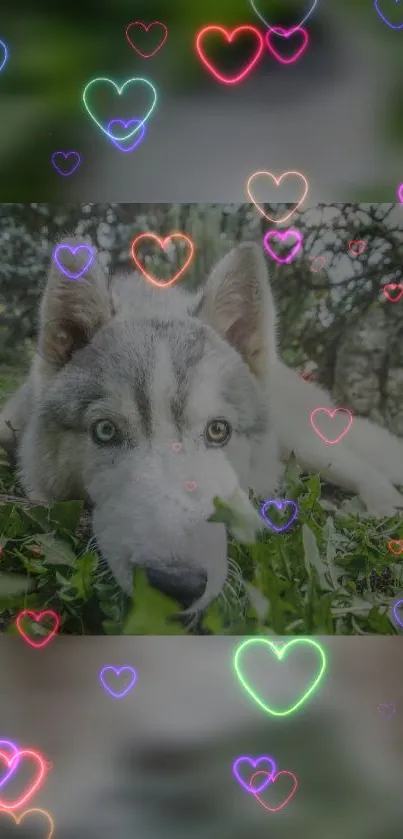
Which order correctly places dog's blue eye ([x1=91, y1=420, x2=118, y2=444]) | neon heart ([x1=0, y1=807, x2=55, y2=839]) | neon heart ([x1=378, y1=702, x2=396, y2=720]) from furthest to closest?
dog's blue eye ([x1=91, y1=420, x2=118, y2=444]) < neon heart ([x1=378, y1=702, x2=396, y2=720]) < neon heart ([x1=0, y1=807, x2=55, y2=839])

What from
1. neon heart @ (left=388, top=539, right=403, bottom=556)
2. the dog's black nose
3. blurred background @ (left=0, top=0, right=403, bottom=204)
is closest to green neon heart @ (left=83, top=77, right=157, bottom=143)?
blurred background @ (left=0, top=0, right=403, bottom=204)

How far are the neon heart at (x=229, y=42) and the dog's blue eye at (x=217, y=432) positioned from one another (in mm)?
622

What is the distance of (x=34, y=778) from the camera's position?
1.04 metres

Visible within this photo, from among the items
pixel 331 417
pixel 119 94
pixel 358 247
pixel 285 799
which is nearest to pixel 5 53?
pixel 119 94

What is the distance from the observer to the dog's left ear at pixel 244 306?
4.20 ft

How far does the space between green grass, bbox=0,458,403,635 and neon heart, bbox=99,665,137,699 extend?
60 mm

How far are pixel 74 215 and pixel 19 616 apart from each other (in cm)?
73

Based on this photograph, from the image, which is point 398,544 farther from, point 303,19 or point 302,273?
point 303,19

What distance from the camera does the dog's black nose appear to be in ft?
3.98

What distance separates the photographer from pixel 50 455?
128cm

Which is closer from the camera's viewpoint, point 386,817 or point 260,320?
point 386,817

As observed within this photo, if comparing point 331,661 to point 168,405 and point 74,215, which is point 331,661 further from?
point 74,215

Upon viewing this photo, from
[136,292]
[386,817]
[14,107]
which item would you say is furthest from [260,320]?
[386,817]

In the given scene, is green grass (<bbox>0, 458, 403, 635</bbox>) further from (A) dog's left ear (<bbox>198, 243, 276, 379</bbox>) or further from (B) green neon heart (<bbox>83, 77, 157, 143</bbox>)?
(B) green neon heart (<bbox>83, 77, 157, 143</bbox>)
